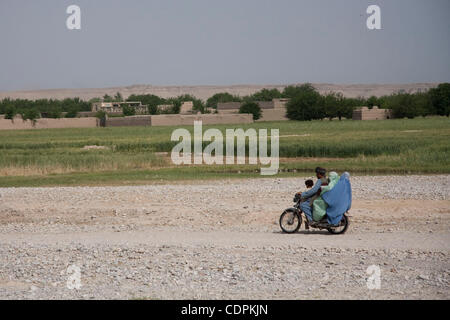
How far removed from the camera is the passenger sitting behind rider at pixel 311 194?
14023mm

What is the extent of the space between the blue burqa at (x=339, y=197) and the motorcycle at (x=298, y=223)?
0.34 metres

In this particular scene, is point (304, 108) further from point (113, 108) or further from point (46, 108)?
point (46, 108)

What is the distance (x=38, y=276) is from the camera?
12.0 metres

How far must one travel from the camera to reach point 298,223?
580 inches

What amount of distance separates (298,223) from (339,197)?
1.28m

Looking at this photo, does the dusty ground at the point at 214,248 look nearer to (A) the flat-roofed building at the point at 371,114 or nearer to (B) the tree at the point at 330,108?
(A) the flat-roofed building at the point at 371,114

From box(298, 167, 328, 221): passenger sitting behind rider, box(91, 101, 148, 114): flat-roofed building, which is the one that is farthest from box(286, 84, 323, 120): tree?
box(298, 167, 328, 221): passenger sitting behind rider

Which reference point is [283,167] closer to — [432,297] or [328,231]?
[328,231]

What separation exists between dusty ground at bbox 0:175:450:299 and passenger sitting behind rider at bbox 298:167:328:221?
58 centimetres

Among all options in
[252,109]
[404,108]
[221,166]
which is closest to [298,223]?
[221,166]

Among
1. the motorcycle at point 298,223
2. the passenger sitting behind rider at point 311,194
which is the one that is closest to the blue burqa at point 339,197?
the passenger sitting behind rider at point 311,194

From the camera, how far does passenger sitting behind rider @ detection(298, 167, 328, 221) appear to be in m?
14.0

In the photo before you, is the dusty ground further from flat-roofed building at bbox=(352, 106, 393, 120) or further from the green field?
flat-roofed building at bbox=(352, 106, 393, 120)
